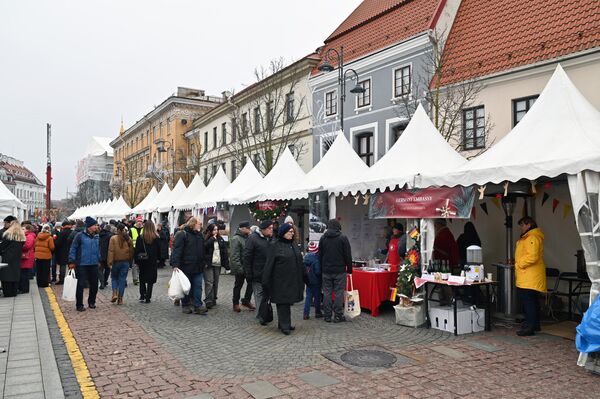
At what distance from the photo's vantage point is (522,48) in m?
15.5

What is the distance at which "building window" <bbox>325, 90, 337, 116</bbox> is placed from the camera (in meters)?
23.8

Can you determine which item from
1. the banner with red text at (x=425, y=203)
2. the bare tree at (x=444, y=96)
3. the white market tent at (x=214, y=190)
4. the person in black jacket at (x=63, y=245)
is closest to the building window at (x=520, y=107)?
the bare tree at (x=444, y=96)

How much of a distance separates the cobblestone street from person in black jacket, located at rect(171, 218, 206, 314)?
49cm

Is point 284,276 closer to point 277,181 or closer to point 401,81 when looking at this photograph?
point 277,181

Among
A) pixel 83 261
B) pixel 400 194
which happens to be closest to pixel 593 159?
pixel 400 194

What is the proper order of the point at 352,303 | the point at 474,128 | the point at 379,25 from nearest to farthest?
the point at 352,303 < the point at 474,128 < the point at 379,25

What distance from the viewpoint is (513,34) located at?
1619 centimetres

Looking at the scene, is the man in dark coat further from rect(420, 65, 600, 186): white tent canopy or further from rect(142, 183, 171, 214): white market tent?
rect(142, 183, 171, 214): white market tent

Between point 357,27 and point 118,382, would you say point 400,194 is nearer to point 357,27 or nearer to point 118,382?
point 118,382

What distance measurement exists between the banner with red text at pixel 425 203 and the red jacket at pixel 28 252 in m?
8.63

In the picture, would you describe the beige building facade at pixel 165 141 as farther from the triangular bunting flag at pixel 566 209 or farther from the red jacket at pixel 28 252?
the triangular bunting flag at pixel 566 209

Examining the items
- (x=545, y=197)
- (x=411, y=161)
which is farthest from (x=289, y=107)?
(x=545, y=197)

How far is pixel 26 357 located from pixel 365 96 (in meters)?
18.4

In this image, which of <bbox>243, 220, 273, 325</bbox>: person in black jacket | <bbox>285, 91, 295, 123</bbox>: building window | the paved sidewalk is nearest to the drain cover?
<bbox>243, 220, 273, 325</bbox>: person in black jacket
